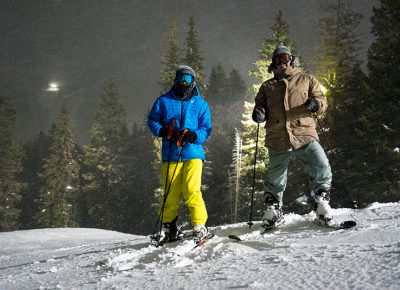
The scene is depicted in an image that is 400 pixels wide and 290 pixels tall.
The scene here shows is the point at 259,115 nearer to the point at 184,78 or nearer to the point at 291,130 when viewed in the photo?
the point at 291,130

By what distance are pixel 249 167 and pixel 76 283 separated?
17.3m

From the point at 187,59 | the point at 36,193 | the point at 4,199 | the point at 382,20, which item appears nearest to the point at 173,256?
the point at 382,20

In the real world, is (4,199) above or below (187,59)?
below

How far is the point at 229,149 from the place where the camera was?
3956 cm

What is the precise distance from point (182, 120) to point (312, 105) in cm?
195

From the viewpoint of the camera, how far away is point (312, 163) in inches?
201

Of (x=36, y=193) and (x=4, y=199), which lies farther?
(x=36, y=193)

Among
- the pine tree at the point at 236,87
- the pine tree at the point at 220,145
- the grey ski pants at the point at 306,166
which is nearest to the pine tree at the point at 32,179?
the pine tree at the point at 220,145

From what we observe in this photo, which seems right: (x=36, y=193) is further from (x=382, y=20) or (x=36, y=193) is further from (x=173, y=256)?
(x=173, y=256)

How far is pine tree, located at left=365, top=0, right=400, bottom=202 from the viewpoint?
17453 millimetres

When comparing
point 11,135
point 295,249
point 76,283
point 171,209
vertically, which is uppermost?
point 11,135

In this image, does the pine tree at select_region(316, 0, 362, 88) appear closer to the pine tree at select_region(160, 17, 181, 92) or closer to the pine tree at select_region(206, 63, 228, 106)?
the pine tree at select_region(160, 17, 181, 92)

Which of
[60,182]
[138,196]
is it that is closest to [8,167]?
[60,182]

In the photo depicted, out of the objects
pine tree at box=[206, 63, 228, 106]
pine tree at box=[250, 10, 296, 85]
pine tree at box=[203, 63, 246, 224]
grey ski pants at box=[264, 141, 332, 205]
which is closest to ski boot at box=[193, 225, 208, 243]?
grey ski pants at box=[264, 141, 332, 205]
